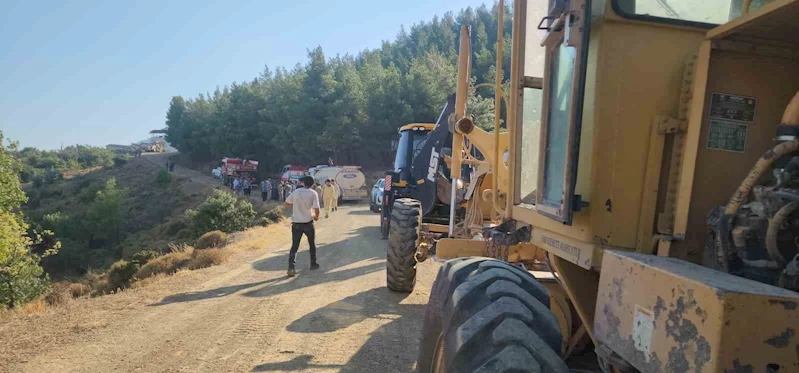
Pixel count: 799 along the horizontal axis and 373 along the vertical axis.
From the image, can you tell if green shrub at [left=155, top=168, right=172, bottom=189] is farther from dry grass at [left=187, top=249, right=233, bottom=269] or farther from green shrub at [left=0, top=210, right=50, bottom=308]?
dry grass at [left=187, top=249, right=233, bottom=269]

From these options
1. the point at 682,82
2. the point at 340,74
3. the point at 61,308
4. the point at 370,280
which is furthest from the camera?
the point at 340,74

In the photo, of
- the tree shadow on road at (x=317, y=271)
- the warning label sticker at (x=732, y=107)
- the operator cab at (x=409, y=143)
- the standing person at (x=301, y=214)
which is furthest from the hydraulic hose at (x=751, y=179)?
the operator cab at (x=409, y=143)

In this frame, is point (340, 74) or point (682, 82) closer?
point (682, 82)

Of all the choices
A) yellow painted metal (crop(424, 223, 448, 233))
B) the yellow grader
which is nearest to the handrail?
the yellow grader

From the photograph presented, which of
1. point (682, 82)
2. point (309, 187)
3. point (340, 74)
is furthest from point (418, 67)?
point (682, 82)

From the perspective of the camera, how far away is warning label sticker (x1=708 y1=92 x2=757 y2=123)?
2.20 meters

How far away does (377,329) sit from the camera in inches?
229

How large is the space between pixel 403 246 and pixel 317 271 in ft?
9.73

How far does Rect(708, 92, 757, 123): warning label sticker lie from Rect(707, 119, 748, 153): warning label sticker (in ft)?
0.09

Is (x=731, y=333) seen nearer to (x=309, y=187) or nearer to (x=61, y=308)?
Result: (x=61, y=308)

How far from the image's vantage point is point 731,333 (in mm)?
1332

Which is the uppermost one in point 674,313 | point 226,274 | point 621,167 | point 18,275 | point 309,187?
point 621,167

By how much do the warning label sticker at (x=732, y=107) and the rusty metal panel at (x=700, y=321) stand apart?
83 cm

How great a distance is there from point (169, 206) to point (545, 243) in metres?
51.4
